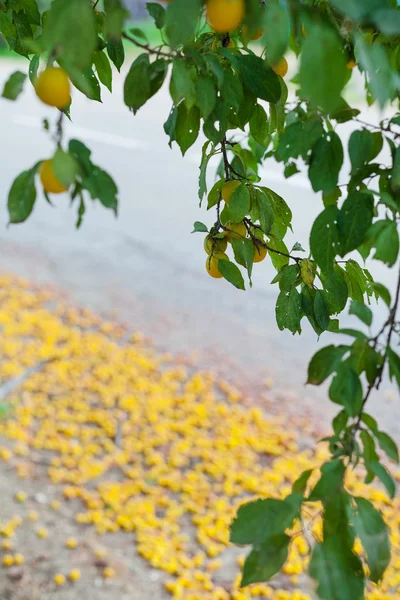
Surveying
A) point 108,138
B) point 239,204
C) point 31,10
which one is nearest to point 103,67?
point 31,10

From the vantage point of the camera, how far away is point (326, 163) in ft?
2.21

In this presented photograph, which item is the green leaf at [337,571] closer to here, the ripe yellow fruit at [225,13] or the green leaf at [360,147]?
the green leaf at [360,147]

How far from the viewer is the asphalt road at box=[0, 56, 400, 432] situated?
11.9 ft

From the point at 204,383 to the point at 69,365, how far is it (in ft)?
2.23

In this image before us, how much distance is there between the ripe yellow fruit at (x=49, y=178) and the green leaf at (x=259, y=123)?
1.32ft

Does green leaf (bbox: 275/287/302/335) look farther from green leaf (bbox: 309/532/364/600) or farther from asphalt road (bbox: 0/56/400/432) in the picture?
asphalt road (bbox: 0/56/400/432)

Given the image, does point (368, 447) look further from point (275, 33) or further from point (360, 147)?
point (275, 33)

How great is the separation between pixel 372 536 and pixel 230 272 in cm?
36

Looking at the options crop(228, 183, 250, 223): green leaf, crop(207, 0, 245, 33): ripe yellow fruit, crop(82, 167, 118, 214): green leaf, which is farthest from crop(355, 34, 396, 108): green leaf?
crop(228, 183, 250, 223): green leaf

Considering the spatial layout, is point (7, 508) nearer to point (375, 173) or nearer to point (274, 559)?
point (274, 559)

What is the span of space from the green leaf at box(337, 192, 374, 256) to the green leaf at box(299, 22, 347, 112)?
214mm

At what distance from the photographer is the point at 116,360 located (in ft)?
11.3

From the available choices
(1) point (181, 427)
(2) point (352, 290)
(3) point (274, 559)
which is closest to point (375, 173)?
(2) point (352, 290)

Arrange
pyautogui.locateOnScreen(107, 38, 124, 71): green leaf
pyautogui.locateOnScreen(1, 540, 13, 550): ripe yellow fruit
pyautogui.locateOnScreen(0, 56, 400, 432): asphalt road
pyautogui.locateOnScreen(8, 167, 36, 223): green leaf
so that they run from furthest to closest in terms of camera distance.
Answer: pyautogui.locateOnScreen(0, 56, 400, 432): asphalt road → pyautogui.locateOnScreen(1, 540, 13, 550): ripe yellow fruit → pyautogui.locateOnScreen(107, 38, 124, 71): green leaf → pyautogui.locateOnScreen(8, 167, 36, 223): green leaf
